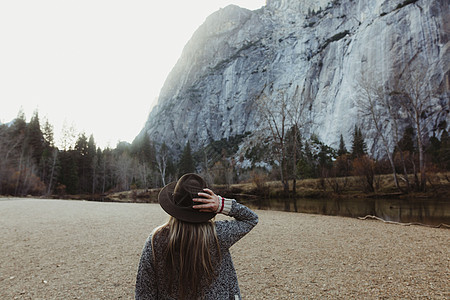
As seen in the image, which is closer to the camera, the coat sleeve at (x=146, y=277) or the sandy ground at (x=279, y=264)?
the coat sleeve at (x=146, y=277)

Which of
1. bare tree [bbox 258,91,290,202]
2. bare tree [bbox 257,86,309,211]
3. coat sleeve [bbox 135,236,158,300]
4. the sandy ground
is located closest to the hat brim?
coat sleeve [bbox 135,236,158,300]

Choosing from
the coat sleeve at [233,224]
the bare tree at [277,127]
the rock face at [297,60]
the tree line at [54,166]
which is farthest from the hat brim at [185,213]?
the tree line at [54,166]

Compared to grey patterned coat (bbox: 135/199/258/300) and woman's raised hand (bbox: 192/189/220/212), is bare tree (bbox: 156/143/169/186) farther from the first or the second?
woman's raised hand (bbox: 192/189/220/212)

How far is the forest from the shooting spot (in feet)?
76.4

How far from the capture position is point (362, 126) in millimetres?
41656

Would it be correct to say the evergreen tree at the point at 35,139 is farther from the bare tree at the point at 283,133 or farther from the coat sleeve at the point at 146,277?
the coat sleeve at the point at 146,277

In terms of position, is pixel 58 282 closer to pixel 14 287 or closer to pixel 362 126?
pixel 14 287

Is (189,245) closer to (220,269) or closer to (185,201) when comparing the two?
(185,201)

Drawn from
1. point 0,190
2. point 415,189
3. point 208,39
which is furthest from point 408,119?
point 208,39

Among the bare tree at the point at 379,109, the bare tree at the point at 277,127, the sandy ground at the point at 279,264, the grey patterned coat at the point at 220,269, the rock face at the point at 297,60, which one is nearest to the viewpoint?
the grey patterned coat at the point at 220,269

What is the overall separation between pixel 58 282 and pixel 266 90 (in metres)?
84.3

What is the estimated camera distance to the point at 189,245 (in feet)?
4.56

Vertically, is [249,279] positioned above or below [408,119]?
below

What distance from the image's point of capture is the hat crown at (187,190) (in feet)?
4.63
